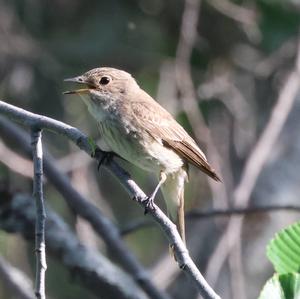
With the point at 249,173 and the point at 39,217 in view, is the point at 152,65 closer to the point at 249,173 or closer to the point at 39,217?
the point at 249,173

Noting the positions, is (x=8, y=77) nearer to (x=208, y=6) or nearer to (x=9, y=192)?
(x=208, y=6)

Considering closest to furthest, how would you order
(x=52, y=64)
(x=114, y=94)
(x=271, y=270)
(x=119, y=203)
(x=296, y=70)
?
(x=114, y=94)
(x=296, y=70)
(x=271, y=270)
(x=52, y=64)
(x=119, y=203)

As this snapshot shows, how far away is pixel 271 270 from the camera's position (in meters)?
5.90

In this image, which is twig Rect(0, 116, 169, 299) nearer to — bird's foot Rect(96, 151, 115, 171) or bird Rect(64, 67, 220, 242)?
bird Rect(64, 67, 220, 242)

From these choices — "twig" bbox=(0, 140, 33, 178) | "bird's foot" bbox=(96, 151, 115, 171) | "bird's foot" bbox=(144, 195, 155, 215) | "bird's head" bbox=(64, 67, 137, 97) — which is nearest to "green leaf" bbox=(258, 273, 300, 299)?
"bird's foot" bbox=(144, 195, 155, 215)

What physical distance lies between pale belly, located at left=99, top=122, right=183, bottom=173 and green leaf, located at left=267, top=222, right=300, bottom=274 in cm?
110

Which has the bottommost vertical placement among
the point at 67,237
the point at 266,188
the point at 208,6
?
the point at 67,237

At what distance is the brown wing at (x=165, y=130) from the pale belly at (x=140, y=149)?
0.04 metres

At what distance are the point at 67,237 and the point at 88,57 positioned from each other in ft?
8.11

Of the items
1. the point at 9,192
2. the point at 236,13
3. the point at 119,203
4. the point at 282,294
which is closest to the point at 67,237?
the point at 9,192

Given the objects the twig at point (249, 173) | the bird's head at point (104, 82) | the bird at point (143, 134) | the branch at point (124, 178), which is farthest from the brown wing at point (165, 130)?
the branch at point (124, 178)

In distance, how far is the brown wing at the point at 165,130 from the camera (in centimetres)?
460

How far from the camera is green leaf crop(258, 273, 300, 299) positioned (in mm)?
2975

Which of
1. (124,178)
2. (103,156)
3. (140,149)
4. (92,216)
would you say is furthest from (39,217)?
(92,216)
